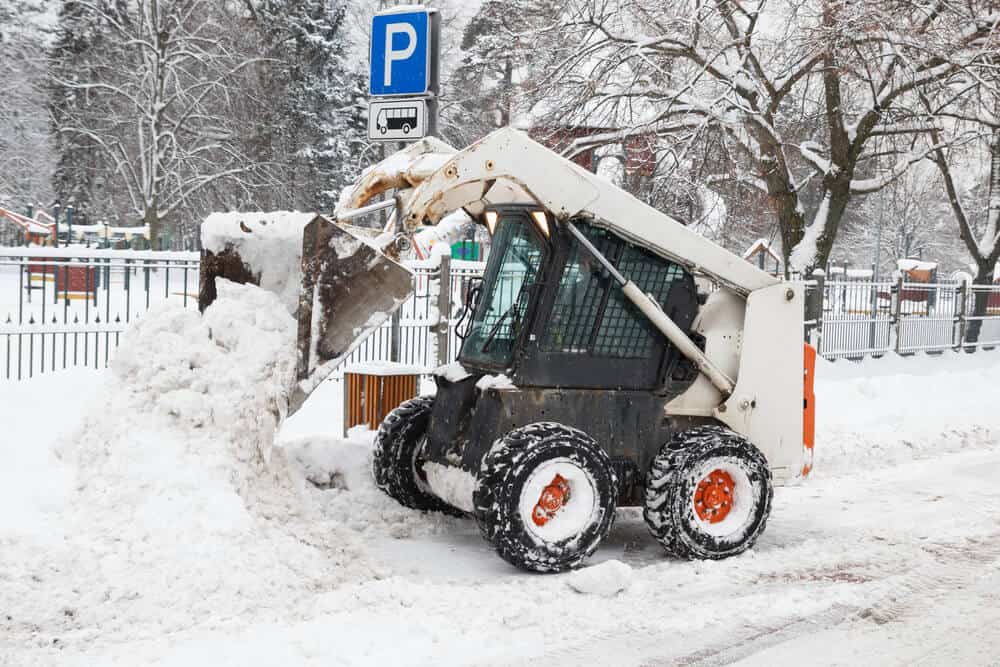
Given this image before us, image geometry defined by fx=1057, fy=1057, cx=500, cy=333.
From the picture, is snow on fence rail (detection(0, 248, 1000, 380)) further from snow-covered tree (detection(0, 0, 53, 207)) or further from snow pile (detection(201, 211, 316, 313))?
snow-covered tree (detection(0, 0, 53, 207))

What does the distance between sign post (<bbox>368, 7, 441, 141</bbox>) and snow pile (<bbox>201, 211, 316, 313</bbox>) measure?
204cm

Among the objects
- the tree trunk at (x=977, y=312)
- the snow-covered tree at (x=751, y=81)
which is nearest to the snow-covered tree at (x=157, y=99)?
the snow-covered tree at (x=751, y=81)

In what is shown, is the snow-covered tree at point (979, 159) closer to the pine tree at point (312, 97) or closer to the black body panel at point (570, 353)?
the black body panel at point (570, 353)

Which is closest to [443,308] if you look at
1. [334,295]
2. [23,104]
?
[334,295]

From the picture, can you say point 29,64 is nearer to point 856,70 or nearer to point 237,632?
point 856,70

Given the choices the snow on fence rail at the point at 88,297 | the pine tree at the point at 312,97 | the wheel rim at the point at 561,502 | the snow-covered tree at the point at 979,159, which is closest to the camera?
the wheel rim at the point at 561,502

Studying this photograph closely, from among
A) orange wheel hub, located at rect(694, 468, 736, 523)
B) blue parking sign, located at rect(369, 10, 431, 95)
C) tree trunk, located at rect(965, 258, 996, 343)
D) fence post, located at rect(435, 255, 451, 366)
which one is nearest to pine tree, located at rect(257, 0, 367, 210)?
tree trunk, located at rect(965, 258, 996, 343)

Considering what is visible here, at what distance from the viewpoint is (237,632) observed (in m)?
4.63

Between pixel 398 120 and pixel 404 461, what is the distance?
8.84ft

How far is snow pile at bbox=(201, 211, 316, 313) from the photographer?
19.9 ft

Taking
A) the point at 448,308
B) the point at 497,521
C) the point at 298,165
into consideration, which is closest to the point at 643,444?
the point at 497,521

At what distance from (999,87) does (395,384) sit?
10.9 meters

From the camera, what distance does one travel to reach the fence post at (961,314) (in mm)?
21000

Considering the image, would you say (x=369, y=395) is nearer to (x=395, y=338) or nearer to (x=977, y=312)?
(x=395, y=338)
